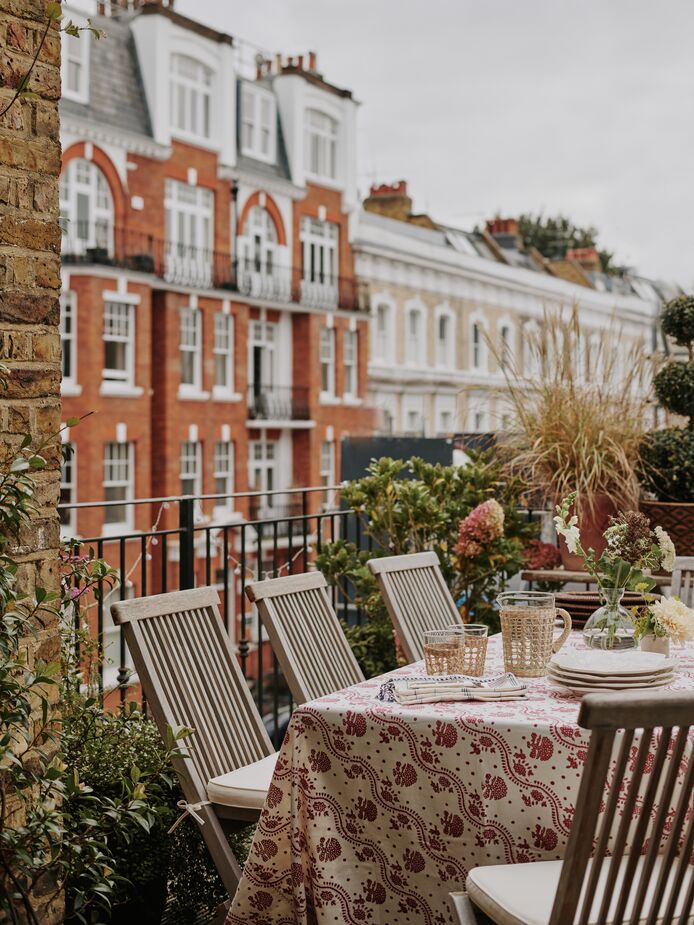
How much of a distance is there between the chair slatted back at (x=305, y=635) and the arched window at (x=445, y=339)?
2392 cm

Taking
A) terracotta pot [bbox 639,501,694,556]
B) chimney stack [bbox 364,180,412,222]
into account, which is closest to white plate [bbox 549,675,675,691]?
terracotta pot [bbox 639,501,694,556]

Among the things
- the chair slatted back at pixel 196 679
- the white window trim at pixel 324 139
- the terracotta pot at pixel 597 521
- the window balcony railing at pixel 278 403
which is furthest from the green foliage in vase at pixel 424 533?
the white window trim at pixel 324 139

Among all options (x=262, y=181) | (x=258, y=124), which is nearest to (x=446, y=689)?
(x=262, y=181)

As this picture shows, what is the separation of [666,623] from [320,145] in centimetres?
2395

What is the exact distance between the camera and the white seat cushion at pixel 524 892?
2.02 m

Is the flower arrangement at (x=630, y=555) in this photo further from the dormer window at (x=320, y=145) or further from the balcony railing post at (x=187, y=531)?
the dormer window at (x=320, y=145)

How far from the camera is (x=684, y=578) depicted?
4.09 m

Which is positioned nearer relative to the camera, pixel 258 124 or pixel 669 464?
pixel 669 464

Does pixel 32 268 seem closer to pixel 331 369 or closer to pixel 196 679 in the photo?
pixel 196 679

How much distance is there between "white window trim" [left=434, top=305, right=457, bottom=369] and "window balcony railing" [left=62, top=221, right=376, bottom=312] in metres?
2.42

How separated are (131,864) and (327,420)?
73.2 ft

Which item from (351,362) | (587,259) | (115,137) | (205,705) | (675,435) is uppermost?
(587,259)

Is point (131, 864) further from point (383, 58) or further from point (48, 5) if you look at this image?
point (383, 58)

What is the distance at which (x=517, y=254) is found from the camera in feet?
108
